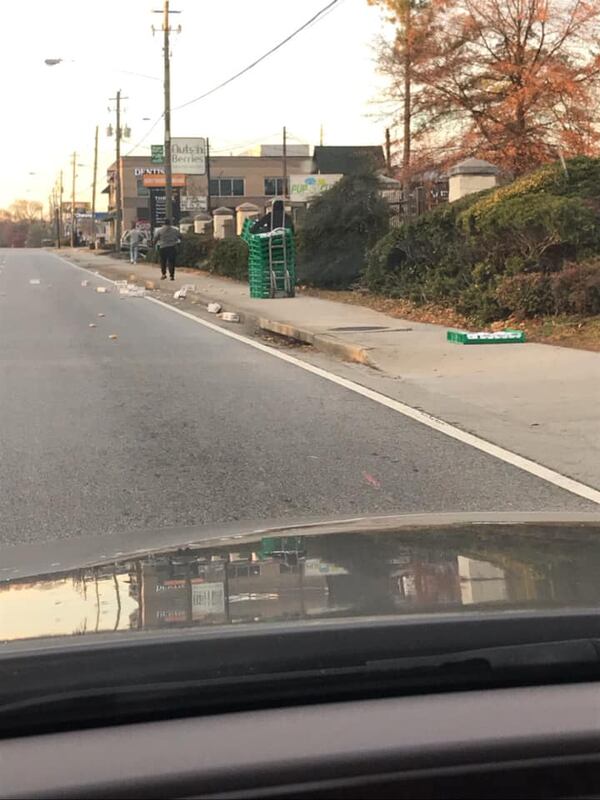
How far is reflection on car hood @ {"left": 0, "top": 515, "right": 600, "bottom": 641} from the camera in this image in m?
2.36

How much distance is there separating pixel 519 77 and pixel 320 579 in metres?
25.7

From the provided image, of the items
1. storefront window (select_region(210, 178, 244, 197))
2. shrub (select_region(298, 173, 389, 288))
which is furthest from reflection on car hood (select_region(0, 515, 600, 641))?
storefront window (select_region(210, 178, 244, 197))

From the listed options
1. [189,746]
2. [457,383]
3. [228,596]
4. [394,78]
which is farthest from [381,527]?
[394,78]

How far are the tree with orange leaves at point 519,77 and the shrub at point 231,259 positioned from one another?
24.8 ft

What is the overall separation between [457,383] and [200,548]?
7.90 m

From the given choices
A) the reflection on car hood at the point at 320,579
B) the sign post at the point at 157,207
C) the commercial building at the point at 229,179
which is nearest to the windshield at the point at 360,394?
the reflection on car hood at the point at 320,579

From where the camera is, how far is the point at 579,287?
45.9ft

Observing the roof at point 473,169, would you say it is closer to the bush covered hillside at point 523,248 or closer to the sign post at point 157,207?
the bush covered hillside at point 523,248

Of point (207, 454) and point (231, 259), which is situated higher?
point (231, 259)

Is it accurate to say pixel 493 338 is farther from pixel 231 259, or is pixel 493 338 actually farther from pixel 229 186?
pixel 229 186

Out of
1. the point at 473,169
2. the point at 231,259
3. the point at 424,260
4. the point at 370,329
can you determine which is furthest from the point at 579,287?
the point at 231,259

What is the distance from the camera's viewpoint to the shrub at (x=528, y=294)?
48.1ft

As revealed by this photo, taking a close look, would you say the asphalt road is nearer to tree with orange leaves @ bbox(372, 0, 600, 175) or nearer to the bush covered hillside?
the bush covered hillside

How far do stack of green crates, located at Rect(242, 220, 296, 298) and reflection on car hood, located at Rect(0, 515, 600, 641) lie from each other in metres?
18.7
